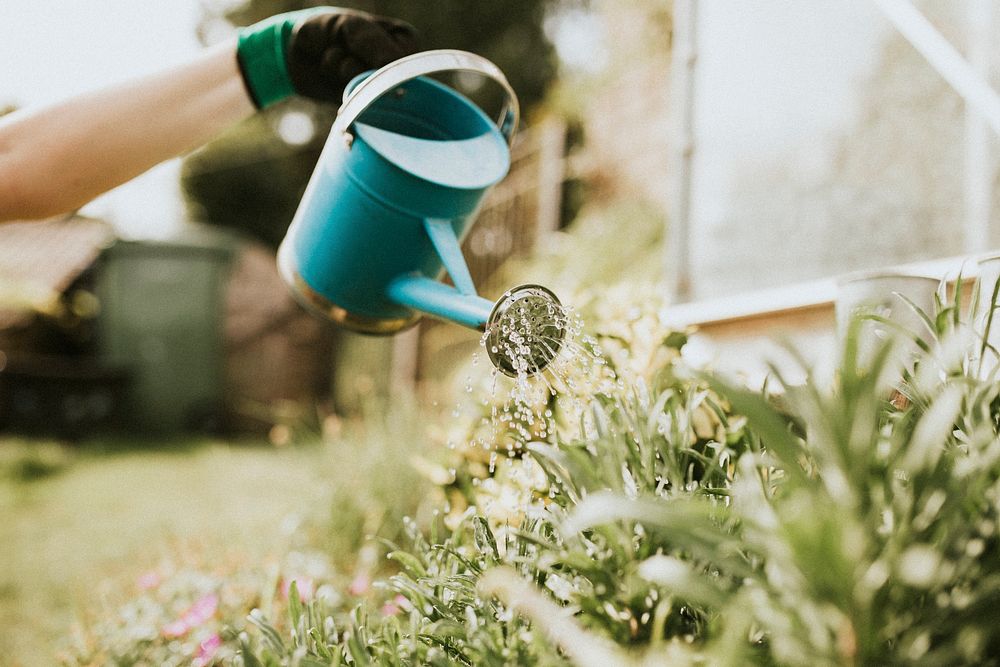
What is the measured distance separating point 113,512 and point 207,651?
3169mm

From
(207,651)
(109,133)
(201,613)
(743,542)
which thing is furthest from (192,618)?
(743,542)

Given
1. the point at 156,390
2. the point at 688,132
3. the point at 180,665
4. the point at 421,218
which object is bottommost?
the point at 156,390

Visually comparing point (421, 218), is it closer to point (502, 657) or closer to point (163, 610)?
point (502, 657)

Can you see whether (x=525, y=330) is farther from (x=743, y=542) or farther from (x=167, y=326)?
(x=167, y=326)

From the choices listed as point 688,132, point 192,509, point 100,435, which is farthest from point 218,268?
point 688,132

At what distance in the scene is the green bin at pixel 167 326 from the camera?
24.5 ft

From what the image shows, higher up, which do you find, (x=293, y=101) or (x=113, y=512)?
(x=293, y=101)

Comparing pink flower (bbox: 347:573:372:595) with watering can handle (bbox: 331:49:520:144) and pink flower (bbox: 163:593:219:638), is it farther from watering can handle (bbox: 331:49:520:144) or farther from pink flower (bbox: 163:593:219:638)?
watering can handle (bbox: 331:49:520:144)

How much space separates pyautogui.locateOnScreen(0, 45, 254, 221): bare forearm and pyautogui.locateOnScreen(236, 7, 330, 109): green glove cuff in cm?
2

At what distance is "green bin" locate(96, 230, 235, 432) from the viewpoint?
746 centimetres

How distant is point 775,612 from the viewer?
520 mm

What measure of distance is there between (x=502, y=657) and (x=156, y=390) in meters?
7.59

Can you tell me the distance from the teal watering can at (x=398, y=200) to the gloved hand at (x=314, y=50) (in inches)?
3.5

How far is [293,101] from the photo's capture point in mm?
13016
